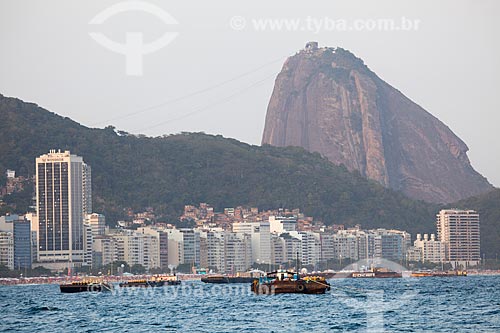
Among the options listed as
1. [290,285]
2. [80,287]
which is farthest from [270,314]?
[80,287]

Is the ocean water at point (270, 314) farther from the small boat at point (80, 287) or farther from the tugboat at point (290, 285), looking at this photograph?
the small boat at point (80, 287)

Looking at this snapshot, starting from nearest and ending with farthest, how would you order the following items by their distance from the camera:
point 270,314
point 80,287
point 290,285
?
point 270,314 < point 290,285 < point 80,287

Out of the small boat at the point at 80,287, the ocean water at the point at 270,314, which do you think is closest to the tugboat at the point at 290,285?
the ocean water at the point at 270,314

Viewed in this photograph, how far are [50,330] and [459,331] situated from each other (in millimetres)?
28979

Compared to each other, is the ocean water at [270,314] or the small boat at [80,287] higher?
the ocean water at [270,314]

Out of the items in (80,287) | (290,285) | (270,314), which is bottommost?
(80,287)

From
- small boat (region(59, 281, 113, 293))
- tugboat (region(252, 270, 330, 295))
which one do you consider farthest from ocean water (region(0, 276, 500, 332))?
small boat (region(59, 281, 113, 293))

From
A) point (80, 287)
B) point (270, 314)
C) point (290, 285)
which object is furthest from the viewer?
point (80, 287)

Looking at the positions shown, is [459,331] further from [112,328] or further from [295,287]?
[295,287]

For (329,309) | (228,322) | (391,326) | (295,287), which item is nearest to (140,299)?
(295,287)

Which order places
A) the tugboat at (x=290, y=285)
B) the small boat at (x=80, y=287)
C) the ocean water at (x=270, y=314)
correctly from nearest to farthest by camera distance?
the ocean water at (x=270, y=314), the tugboat at (x=290, y=285), the small boat at (x=80, y=287)

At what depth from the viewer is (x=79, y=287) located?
175375 millimetres

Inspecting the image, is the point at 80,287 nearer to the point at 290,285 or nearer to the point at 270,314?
the point at 290,285

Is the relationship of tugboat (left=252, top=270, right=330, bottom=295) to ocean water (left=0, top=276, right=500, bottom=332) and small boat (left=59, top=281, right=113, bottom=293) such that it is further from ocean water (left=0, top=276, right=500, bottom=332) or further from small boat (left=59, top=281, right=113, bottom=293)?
small boat (left=59, top=281, right=113, bottom=293)
